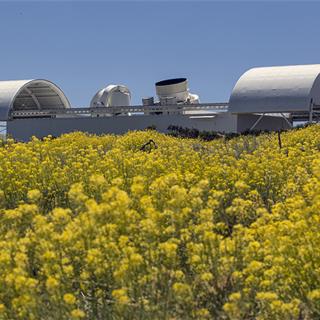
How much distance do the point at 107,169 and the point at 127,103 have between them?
51.5 meters

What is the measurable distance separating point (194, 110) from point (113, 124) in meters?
5.43

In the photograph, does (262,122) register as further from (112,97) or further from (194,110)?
(112,97)

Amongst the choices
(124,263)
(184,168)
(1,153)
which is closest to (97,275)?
(124,263)

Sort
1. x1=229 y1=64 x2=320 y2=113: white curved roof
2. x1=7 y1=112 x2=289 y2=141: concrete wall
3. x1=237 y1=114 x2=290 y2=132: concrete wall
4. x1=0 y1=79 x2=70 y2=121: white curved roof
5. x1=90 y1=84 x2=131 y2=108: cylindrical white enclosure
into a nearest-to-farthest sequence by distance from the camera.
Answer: x1=229 y1=64 x2=320 y2=113: white curved roof, x1=7 y1=112 x2=289 y2=141: concrete wall, x1=237 y1=114 x2=290 y2=132: concrete wall, x1=0 y1=79 x2=70 y2=121: white curved roof, x1=90 y1=84 x2=131 y2=108: cylindrical white enclosure

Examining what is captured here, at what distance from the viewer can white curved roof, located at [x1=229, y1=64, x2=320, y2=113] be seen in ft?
140

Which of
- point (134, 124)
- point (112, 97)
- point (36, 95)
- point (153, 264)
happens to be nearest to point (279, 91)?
point (134, 124)

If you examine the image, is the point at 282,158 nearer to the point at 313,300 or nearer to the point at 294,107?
the point at 313,300

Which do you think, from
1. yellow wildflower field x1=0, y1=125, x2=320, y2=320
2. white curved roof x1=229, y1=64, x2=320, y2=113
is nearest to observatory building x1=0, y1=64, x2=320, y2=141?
white curved roof x1=229, y1=64, x2=320, y2=113

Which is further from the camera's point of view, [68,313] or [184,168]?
[184,168]

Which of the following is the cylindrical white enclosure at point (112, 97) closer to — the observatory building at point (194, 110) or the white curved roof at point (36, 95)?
the observatory building at point (194, 110)

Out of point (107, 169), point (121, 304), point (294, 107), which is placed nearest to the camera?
point (121, 304)

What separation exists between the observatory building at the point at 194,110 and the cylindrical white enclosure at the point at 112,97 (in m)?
0.25

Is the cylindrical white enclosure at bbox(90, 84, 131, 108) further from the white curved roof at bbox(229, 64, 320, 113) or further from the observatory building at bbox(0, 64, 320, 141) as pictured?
the white curved roof at bbox(229, 64, 320, 113)

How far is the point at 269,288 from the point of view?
14.7ft
